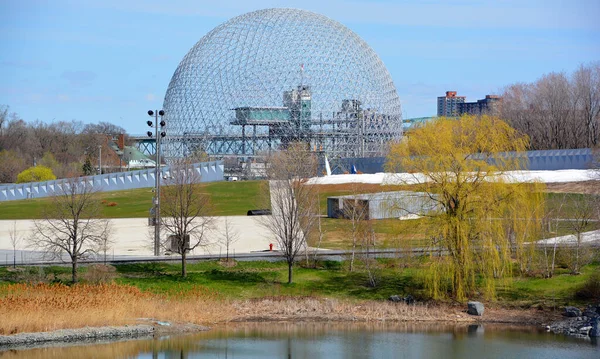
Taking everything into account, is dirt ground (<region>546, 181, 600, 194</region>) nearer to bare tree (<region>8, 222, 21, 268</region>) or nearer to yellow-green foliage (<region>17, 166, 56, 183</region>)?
bare tree (<region>8, 222, 21, 268</region>)

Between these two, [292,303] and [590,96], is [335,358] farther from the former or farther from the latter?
[590,96]

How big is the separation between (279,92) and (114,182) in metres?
27.5

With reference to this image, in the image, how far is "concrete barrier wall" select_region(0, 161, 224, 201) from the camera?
6159 centimetres

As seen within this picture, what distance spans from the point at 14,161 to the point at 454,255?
64671 millimetres

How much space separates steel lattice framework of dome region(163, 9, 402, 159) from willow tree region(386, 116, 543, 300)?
5674 cm

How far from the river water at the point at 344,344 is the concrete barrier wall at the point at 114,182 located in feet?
113

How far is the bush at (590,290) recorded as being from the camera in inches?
1147

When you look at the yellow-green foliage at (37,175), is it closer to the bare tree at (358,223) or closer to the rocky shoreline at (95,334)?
the bare tree at (358,223)

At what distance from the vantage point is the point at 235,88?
89000mm

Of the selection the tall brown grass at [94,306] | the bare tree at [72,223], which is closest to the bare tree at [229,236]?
the bare tree at [72,223]

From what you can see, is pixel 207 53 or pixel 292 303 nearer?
pixel 292 303

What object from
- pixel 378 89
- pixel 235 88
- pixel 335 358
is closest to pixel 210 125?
pixel 235 88

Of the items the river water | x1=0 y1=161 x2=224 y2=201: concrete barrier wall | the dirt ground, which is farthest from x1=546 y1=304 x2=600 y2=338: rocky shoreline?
x1=0 y1=161 x2=224 y2=201: concrete barrier wall

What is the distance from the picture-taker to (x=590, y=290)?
2923cm
